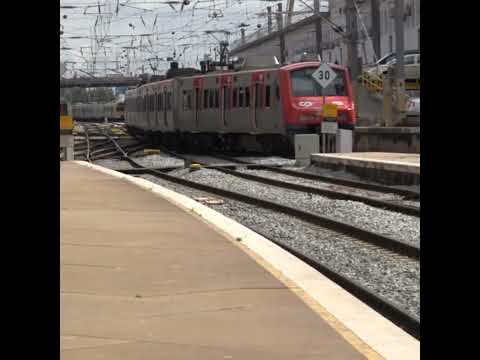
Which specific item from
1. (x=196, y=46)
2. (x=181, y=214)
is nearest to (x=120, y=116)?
(x=196, y=46)

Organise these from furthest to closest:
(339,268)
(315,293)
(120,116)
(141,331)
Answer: (120,116) < (339,268) < (315,293) < (141,331)

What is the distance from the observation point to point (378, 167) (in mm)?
21391

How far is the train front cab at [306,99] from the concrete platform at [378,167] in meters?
3.34

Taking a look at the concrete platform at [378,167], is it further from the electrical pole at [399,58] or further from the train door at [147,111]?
the train door at [147,111]

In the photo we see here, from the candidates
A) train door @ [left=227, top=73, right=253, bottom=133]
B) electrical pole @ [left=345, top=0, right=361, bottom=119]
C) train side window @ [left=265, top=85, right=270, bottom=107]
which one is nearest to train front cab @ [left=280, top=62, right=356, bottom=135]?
train side window @ [left=265, top=85, right=270, bottom=107]

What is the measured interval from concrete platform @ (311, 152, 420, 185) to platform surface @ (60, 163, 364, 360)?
8.81 m

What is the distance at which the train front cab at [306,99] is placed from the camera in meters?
29.2

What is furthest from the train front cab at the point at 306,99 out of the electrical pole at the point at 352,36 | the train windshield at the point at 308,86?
the electrical pole at the point at 352,36

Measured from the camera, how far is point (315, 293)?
23.7 feet

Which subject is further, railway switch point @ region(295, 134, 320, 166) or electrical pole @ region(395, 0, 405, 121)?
electrical pole @ region(395, 0, 405, 121)

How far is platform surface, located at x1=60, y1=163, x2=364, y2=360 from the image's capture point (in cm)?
539

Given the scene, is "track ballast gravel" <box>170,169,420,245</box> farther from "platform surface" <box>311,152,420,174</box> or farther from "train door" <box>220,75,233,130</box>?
"train door" <box>220,75,233,130</box>

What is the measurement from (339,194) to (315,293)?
10.3m
